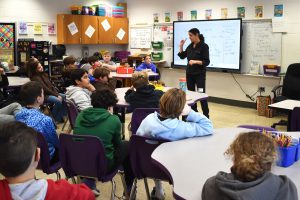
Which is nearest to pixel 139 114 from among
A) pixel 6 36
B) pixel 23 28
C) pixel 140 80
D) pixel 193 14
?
pixel 140 80

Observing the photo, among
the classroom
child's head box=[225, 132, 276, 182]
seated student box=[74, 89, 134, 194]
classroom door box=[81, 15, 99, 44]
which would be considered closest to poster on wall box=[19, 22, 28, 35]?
the classroom

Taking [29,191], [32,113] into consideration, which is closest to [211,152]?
[29,191]

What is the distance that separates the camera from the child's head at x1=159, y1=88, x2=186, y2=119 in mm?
2521

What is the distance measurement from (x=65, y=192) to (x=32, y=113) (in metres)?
1.64

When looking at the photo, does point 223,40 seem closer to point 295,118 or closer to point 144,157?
point 295,118

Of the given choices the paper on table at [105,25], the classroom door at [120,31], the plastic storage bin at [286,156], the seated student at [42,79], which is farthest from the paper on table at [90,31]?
the plastic storage bin at [286,156]

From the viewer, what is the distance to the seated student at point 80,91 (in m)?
4.14

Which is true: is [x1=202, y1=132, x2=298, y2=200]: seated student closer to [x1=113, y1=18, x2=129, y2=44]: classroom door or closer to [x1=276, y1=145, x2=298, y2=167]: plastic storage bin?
[x1=276, y1=145, x2=298, y2=167]: plastic storage bin

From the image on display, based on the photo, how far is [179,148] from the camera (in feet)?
7.43

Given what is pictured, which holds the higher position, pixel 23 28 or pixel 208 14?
pixel 208 14

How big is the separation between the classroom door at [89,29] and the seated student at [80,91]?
4.51 m

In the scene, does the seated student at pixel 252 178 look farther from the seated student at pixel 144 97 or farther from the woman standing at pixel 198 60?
the woman standing at pixel 198 60

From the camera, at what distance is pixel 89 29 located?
28.8ft

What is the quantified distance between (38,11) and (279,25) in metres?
5.29
